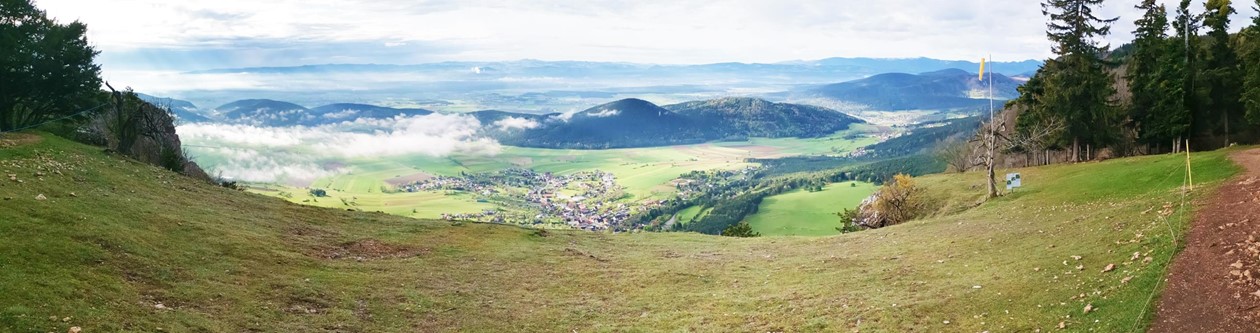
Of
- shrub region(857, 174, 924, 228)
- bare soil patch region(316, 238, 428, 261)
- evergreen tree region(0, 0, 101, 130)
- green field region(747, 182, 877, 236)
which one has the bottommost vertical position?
green field region(747, 182, 877, 236)

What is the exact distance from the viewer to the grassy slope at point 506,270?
16.8 meters

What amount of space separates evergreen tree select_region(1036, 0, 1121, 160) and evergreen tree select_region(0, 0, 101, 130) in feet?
242

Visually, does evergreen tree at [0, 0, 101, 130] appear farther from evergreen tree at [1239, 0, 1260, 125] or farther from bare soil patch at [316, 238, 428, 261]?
evergreen tree at [1239, 0, 1260, 125]

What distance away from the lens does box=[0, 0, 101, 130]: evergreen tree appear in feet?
145

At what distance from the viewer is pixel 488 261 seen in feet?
98.9

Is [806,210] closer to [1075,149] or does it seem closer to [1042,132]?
[1075,149]

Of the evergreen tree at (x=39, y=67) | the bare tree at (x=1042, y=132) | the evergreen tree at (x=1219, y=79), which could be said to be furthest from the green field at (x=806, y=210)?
the evergreen tree at (x=39, y=67)

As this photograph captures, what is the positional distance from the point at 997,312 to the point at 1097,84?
163 ft

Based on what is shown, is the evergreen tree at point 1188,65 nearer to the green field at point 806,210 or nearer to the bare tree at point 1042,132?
the bare tree at point 1042,132

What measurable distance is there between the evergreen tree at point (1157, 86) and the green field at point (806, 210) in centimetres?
3749

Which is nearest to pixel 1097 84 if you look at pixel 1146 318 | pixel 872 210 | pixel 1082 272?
pixel 872 210

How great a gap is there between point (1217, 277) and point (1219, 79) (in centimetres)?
5234

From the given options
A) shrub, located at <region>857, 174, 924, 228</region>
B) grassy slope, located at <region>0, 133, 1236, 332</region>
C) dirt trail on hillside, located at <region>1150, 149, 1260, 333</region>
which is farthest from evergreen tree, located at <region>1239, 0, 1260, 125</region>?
dirt trail on hillside, located at <region>1150, 149, 1260, 333</region>

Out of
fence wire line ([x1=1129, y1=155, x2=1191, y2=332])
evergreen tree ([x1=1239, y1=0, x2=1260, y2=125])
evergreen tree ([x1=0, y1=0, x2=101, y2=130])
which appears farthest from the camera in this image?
evergreen tree ([x1=1239, y1=0, x2=1260, y2=125])
